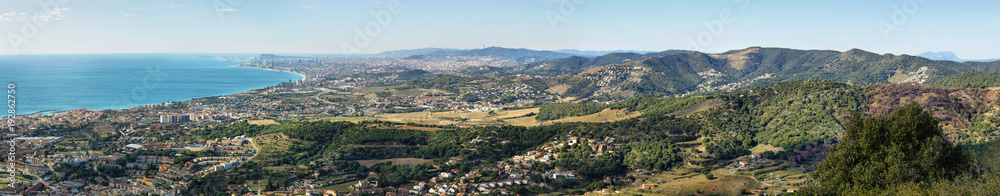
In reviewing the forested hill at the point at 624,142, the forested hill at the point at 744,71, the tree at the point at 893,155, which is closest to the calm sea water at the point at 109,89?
the forested hill at the point at 624,142

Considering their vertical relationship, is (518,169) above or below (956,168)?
below

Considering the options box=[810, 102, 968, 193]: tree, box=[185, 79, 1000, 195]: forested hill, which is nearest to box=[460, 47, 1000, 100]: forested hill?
box=[185, 79, 1000, 195]: forested hill

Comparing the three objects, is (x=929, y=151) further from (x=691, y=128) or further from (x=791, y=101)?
(x=791, y=101)

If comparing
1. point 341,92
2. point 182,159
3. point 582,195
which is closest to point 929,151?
point 582,195

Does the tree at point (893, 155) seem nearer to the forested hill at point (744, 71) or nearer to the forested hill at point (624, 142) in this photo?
the forested hill at point (624, 142)

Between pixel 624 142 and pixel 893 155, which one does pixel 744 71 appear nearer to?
pixel 624 142

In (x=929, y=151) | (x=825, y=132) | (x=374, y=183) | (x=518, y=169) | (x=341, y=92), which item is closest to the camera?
(x=929, y=151)

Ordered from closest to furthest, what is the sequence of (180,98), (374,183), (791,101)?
(374,183)
(791,101)
(180,98)

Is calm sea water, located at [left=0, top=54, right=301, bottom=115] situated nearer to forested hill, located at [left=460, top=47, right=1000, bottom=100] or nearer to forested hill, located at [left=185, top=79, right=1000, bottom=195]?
forested hill, located at [left=185, top=79, right=1000, bottom=195]
